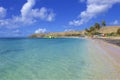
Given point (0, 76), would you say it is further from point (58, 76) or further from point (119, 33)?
point (119, 33)

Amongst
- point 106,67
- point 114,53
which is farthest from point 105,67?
point 114,53

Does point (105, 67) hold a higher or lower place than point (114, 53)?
higher

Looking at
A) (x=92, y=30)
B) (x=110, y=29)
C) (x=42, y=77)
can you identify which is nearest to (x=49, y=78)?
(x=42, y=77)

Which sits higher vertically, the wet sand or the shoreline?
the wet sand

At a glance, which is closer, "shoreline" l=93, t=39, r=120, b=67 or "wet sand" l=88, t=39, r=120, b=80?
"wet sand" l=88, t=39, r=120, b=80

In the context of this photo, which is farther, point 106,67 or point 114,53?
point 114,53

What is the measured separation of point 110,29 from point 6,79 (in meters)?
185

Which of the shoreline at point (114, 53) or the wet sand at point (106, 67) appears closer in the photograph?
the wet sand at point (106, 67)

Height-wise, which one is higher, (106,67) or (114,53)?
(106,67)

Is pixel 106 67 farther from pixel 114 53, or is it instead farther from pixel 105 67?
pixel 114 53

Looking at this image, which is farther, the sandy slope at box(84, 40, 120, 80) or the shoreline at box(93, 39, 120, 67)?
the shoreline at box(93, 39, 120, 67)

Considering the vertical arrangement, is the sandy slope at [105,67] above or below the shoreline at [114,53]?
above

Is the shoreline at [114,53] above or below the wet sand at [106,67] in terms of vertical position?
below

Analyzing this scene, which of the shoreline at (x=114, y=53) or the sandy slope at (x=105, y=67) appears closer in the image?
the sandy slope at (x=105, y=67)
